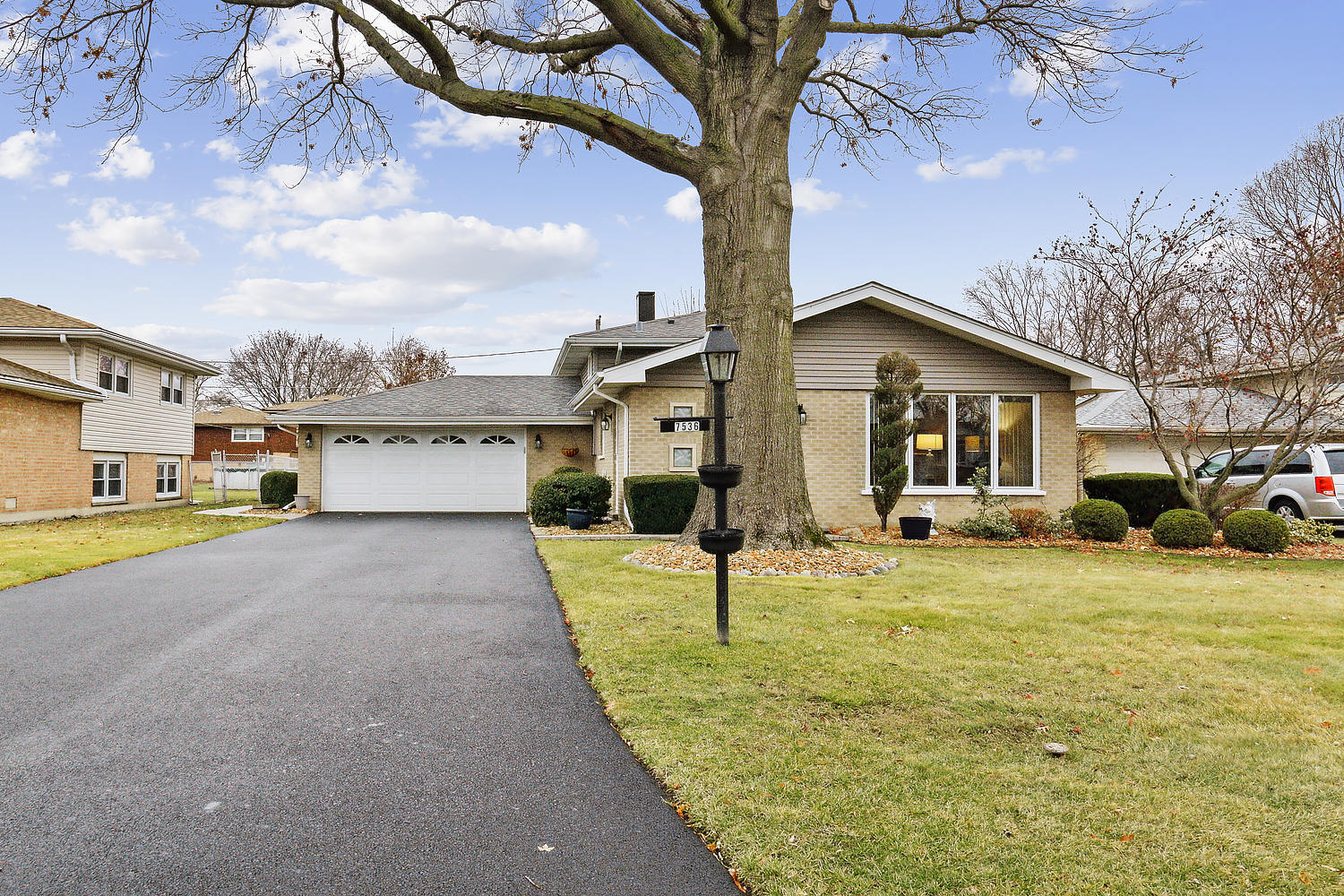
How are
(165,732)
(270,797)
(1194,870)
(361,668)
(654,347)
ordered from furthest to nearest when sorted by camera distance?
(654,347)
(361,668)
(165,732)
(270,797)
(1194,870)

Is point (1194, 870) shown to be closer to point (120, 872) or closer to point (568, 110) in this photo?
point (120, 872)

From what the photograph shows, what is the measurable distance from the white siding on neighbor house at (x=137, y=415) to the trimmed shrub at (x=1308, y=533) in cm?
2541

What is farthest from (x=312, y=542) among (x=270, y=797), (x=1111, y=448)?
(x=1111, y=448)

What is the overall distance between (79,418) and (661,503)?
15.5 m

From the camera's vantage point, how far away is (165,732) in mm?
3938

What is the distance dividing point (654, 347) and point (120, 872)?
1569 cm

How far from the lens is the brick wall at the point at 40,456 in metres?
16.2

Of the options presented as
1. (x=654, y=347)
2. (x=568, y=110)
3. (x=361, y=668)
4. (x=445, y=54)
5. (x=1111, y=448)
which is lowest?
(x=361, y=668)

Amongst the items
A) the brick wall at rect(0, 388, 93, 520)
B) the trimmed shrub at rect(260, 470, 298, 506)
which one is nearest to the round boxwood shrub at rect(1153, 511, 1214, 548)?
the trimmed shrub at rect(260, 470, 298, 506)

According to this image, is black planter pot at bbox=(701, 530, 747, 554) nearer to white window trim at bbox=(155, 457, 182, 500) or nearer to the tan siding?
the tan siding

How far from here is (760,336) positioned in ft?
31.9

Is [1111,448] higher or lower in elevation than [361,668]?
higher

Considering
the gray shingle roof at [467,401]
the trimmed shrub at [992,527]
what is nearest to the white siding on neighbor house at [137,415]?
the gray shingle roof at [467,401]

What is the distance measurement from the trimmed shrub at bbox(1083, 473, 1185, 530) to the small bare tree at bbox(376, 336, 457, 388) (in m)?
31.8
